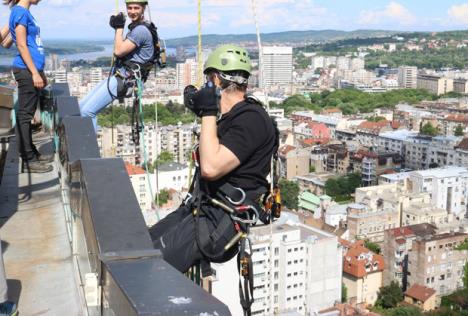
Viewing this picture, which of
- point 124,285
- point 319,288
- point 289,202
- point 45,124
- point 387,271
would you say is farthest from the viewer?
point 289,202

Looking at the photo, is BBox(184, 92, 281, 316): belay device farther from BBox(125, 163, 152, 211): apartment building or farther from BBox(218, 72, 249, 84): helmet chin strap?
BBox(125, 163, 152, 211): apartment building

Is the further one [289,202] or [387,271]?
[289,202]

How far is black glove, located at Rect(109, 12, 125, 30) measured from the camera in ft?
10.0

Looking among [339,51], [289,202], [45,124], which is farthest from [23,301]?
[339,51]

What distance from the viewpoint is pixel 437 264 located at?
1630cm

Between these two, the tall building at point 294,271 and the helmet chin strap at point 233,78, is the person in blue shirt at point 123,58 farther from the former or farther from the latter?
the tall building at point 294,271

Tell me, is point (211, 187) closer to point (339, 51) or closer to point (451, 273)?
point (451, 273)

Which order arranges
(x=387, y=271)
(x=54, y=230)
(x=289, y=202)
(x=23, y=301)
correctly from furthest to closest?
(x=289, y=202) < (x=387, y=271) < (x=54, y=230) < (x=23, y=301)

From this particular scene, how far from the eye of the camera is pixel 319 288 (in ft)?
49.1

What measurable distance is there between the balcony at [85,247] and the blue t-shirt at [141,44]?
1.24 feet

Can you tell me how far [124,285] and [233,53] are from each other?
83 cm

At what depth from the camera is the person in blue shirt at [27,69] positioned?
107 inches

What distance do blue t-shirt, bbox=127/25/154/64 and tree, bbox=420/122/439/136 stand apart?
32.8 m

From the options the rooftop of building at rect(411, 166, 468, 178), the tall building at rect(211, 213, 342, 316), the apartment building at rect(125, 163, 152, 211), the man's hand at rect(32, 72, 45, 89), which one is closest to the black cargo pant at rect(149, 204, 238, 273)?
the man's hand at rect(32, 72, 45, 89)
